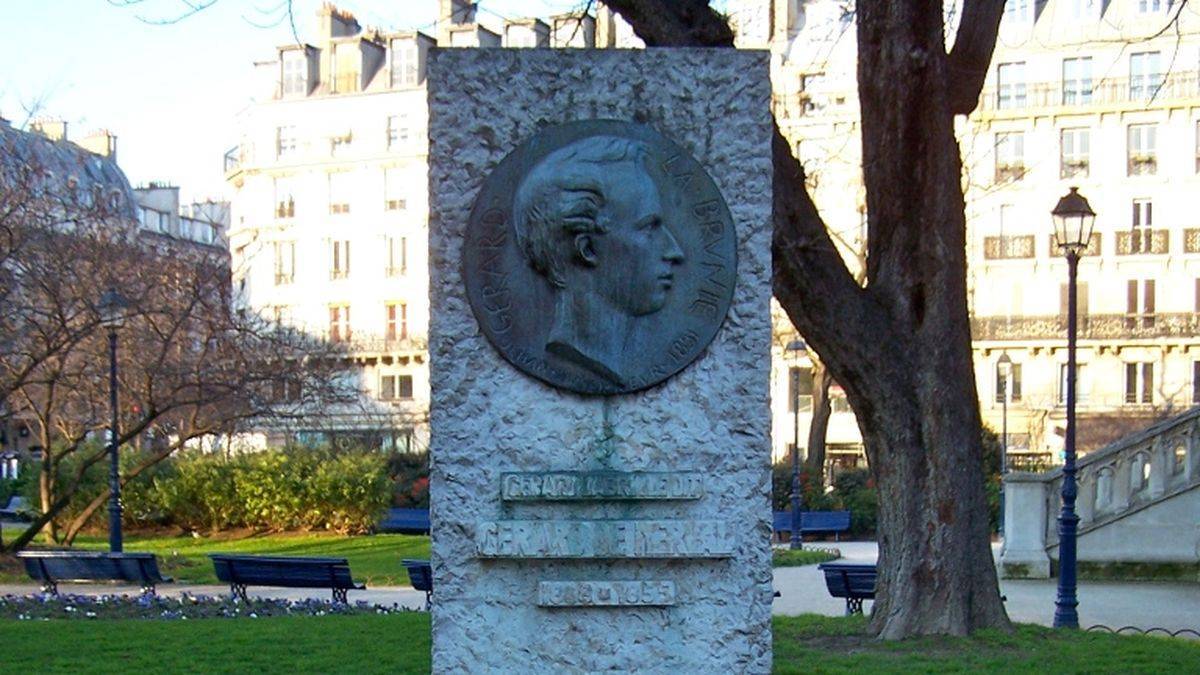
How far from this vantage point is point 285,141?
67875mm

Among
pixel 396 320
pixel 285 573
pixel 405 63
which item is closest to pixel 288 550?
pixel 285 573

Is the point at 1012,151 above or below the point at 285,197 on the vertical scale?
above

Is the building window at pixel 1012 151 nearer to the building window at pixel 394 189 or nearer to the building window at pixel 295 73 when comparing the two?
the building window at pixel 394 189

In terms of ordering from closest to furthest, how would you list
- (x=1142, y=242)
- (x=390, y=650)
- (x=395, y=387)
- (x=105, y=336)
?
(x=390, y=650)
(x=105, y=336)
(x=1142, y=242)
(x=395, y=387)

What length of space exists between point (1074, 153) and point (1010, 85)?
3480 mm

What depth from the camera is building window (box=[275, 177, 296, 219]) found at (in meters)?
67.9

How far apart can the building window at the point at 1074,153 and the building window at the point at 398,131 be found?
26.2 m

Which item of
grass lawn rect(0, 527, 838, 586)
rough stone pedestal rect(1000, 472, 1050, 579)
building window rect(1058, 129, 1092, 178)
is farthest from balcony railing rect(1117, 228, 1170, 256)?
rough stone pedestal rect(1000, 472, 1050, 579)

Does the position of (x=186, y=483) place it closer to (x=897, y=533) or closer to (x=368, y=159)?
(x=897, y=533)

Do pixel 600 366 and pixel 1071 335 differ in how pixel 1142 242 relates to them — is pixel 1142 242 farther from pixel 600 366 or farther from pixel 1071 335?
pixel 600 366

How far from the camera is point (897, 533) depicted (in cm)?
1281

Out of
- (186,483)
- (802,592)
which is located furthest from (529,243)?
(186,483)

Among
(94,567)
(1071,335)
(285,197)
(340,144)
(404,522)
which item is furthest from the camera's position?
(285,197)

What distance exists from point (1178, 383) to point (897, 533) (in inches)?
1941
